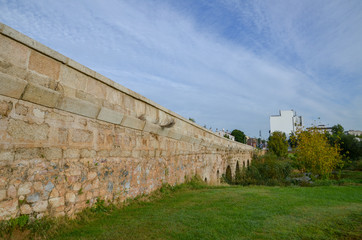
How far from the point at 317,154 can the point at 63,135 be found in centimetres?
1285

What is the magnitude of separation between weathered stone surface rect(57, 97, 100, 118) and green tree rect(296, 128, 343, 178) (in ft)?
39.9

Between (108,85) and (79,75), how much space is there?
691mm

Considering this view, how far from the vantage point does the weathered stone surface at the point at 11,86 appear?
2.52 metres

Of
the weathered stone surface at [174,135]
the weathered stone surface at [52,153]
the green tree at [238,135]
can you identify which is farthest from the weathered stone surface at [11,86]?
the green tree at [238,135]

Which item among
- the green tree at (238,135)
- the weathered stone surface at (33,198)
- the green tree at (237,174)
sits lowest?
the green tree at (237,174)

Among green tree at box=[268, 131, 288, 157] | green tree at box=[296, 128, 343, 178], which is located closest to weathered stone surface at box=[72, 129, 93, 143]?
green tree at box=[296, 128, 343, 178]

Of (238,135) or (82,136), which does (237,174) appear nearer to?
(82,136)

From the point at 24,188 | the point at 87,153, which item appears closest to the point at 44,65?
the point at 87,153

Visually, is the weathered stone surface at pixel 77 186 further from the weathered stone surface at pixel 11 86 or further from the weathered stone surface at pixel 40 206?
the weathered stone surface at pixel 11 86

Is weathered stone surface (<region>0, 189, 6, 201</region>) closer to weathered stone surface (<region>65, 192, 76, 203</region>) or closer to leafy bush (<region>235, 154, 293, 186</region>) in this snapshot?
weathered stone surface (<region>65, 192, 76, 203</region>)

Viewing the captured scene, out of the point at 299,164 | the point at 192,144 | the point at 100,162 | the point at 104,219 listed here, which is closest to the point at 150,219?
the point at 104,219

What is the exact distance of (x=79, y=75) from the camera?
3609 mm

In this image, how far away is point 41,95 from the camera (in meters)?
2.94

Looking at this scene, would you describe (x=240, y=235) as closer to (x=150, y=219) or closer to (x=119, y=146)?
(x=150, y=219)
